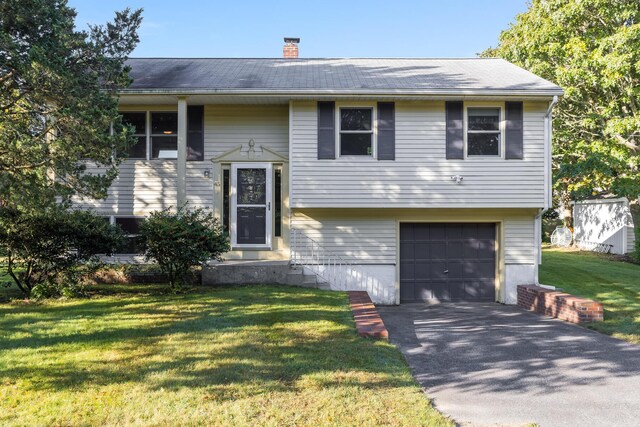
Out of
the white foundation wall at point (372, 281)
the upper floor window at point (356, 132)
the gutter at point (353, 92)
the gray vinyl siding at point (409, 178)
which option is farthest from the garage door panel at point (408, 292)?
the gutter at point (353, 92)

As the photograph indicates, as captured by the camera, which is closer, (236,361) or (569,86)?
(236,361)

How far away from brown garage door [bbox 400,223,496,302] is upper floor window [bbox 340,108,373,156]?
2.18m

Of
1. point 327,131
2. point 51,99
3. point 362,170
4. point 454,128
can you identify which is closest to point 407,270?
point 362,170

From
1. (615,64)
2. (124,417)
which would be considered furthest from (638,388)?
(615,64)

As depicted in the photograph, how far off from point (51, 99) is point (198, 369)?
4.81 m

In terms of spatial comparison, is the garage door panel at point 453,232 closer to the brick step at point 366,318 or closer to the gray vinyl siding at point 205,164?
the brick step at point 366,318

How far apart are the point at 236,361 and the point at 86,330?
251 centimetres

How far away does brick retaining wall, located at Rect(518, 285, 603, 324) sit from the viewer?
334 inches

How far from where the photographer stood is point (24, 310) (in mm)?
7613

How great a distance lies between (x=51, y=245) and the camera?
8.70 meters

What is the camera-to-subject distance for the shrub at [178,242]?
348 inches

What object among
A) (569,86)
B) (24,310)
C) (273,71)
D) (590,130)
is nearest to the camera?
(24,310)

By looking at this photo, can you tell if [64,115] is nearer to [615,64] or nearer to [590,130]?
[615,64]

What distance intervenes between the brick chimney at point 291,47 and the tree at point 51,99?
7.86 m
